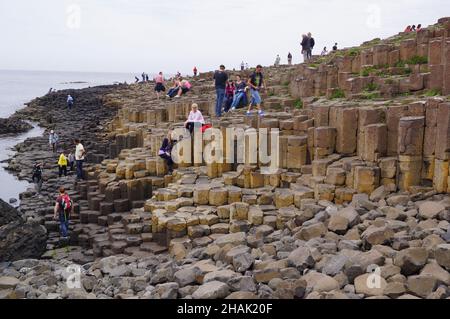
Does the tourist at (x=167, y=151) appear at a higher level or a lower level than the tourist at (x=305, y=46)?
lower

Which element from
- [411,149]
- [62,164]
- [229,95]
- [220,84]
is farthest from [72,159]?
[411,149]

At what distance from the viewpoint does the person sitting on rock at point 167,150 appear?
16403mm

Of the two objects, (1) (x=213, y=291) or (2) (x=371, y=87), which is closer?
(1) (x=213, y=291)

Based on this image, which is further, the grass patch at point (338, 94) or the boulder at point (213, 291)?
the grass patch at point (338, 94)

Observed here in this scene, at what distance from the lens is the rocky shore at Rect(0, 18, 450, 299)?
802 cm

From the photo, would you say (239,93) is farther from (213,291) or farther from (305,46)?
(305,46)

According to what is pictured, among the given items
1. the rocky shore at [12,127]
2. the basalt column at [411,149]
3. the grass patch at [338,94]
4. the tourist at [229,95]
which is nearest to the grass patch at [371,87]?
the grass patch at [338,94]

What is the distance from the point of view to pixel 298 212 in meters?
12.0

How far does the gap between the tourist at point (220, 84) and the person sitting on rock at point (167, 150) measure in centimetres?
280

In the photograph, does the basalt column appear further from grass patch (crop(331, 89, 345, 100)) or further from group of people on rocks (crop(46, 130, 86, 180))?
group of people on rocks (crop(46, 130, 86, 180))

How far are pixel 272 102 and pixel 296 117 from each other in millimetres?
5402

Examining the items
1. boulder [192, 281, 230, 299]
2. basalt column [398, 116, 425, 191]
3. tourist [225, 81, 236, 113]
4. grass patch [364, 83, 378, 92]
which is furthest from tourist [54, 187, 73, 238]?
grass patch [364, 83, 378, 92]

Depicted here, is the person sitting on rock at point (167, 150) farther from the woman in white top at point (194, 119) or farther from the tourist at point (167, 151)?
the woman in white top at point (194, 119)

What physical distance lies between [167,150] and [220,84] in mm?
3238
